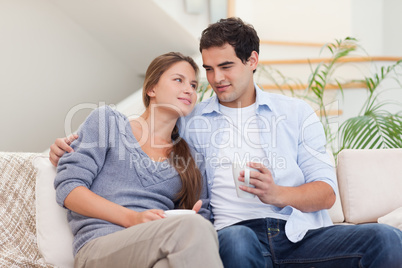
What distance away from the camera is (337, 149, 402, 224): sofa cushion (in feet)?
6.87

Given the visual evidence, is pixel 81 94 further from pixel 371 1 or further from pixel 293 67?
pixel 371 1

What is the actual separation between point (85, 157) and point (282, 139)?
75cm

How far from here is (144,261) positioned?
137 cm

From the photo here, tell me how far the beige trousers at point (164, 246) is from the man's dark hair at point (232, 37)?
2.79ft

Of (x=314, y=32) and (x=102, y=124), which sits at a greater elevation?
(x=314, y=32)

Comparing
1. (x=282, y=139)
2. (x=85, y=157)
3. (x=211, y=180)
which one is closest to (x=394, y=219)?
(x=282, y=139)

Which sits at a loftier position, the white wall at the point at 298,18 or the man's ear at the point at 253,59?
the white wall at the point at 298,18

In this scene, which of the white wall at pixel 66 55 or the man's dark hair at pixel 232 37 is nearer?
the man's dark hair at pixel 232 37

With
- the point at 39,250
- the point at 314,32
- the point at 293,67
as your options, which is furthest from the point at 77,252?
the point at 314,32

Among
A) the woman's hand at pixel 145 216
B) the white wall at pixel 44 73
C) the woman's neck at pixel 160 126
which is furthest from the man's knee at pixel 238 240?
the white wall at pixel 44 73

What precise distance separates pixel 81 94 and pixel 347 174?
3103 millimetres

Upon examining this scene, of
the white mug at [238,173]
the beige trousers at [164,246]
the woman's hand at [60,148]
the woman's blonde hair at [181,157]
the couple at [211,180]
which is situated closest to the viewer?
the beige trousers at [164,246]

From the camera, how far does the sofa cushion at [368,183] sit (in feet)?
6.87

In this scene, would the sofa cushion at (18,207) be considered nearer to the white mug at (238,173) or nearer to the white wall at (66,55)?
the white mug at (238,173)
